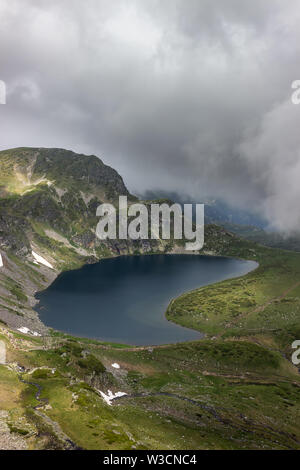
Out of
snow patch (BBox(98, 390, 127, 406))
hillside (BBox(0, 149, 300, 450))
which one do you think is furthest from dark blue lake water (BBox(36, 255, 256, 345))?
snow patch (BBox(98, 390, 127, 406))

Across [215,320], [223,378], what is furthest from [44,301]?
[223,378]

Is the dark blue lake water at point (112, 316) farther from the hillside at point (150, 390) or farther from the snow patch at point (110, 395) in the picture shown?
the snow patch at point (110, 395)

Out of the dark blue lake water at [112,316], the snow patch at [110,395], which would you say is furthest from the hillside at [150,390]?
the dark blue lake water at [112,316]

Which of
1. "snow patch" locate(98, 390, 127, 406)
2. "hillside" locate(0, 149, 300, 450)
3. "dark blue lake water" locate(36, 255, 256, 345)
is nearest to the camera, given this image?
"hillside" locate(0, 149, 300, 450)

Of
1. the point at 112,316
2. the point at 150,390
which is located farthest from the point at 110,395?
the point at 112,316

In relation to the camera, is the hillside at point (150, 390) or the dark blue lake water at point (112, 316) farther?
the dark blue lake water at point (112, 316)

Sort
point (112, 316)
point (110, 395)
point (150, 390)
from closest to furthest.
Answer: point (110, 395)
point (150, 390)
point (112, 316)

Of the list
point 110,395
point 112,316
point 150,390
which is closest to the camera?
point 110,395

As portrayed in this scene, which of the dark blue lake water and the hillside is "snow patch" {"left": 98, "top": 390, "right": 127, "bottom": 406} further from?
the dark blue lake water

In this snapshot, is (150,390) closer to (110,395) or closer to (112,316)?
(110,395)

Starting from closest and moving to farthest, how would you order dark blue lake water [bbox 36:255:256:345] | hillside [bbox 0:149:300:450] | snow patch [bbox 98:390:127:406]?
1. hillside [bbox 0:149:300:450]
2. snow patch [bbox 98:390:127:406]
3. dark blue lake water [bbox 36:255:256:345]

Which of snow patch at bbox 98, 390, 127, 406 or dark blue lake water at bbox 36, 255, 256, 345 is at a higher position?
dark blue lake water at bbox 36, 255, 256, 345
